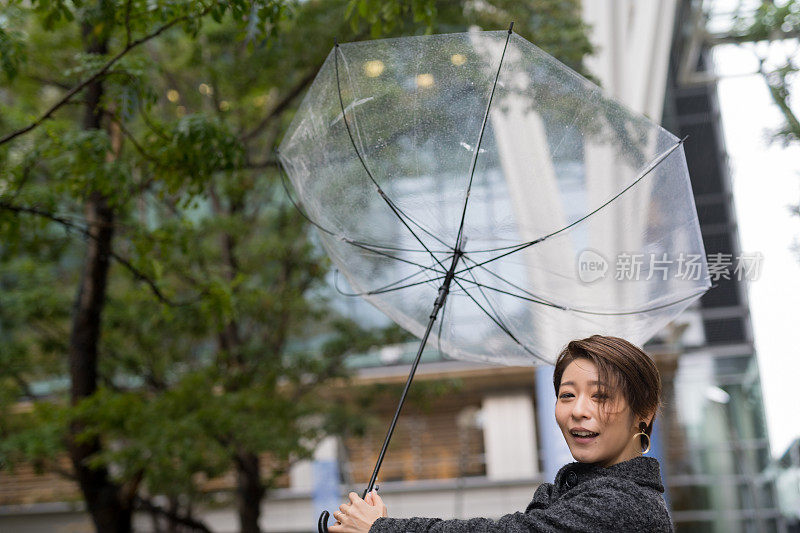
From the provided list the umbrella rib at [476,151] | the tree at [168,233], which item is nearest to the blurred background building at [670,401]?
the tree at [168,233]

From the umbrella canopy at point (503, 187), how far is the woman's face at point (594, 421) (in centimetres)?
104

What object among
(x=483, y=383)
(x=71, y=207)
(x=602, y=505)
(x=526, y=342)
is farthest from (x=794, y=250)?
(x=483, y=383)

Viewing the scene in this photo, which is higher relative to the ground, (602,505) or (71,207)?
(71,207)

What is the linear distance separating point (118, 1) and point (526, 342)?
3180 millimetres

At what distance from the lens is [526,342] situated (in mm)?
3469

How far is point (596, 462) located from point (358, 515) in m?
0.67

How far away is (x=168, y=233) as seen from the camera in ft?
19.6

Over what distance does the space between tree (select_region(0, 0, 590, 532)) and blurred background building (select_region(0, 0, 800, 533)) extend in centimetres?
107

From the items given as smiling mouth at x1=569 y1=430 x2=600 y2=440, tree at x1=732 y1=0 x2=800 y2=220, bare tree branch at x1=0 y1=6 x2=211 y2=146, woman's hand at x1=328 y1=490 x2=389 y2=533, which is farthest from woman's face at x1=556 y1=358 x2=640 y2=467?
tree at x1=732 y1=0 x2=800 y2=220

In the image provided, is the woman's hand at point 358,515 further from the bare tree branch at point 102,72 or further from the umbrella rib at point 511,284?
the bare tree branch at point 102,72

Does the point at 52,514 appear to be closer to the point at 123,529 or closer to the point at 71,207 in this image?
the point at 71,207

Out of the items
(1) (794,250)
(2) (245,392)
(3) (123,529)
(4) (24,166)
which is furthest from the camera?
(2) (245,392)

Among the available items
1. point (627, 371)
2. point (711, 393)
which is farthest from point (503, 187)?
point (711, 393)

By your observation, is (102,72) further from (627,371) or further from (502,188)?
(627,371)
